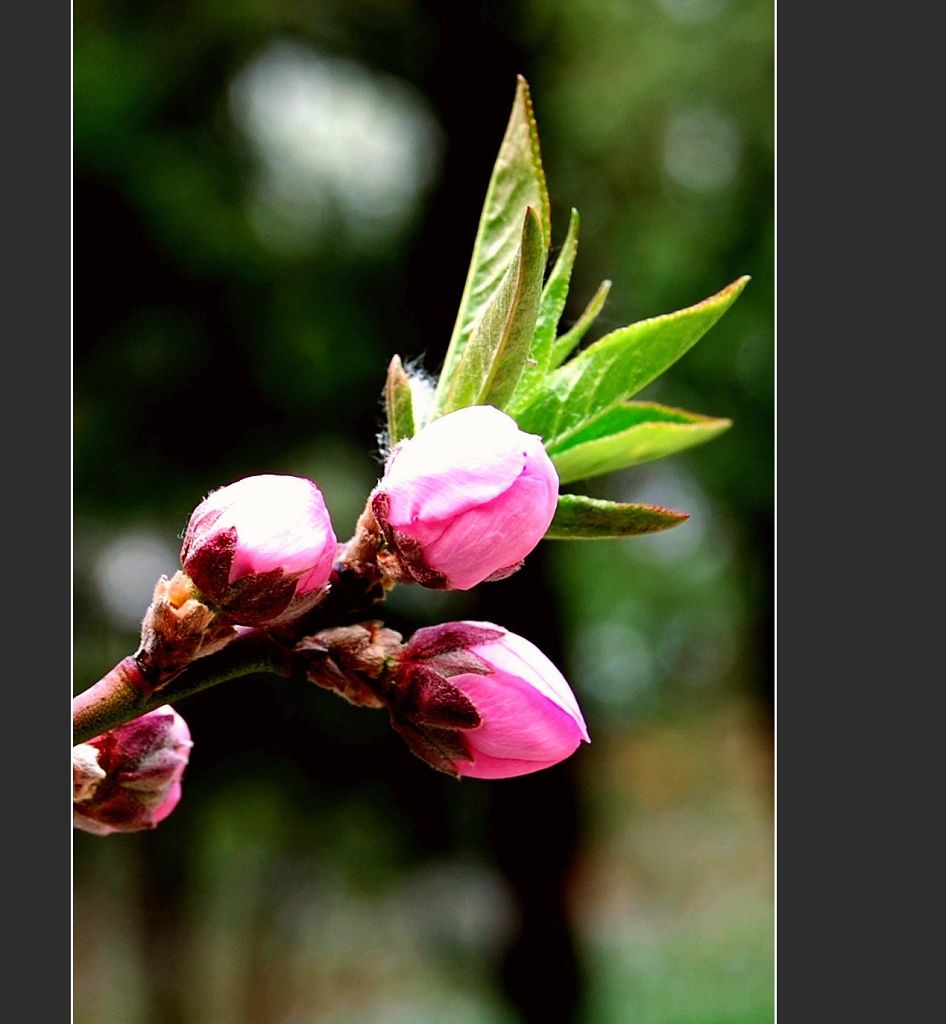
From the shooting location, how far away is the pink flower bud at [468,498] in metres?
0.49

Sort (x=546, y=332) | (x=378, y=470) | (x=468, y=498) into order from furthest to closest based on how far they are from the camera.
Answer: (x=378, y=470)
(x=546, y=332)
(x=468, y=498)

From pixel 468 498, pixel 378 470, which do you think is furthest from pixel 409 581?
pixel 378 470

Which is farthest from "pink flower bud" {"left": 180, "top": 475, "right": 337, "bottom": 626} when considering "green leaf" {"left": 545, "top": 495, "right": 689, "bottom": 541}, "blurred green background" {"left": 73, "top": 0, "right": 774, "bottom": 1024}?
"blurred green background" {"left": 73, "top": 0, "right": 774, "bottom": 1024}

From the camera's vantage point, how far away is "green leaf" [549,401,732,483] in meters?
0.63

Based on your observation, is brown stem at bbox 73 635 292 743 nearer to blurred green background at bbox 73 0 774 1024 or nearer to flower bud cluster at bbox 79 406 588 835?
flower bud cluster at bbox 79 406 588 835

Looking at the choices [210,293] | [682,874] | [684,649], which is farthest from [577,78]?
[682,874]

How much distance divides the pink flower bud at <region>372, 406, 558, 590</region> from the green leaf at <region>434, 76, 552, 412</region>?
10 centimetres

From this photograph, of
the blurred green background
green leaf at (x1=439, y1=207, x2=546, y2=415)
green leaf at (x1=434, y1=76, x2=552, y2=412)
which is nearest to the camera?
green leaf at (x1=439, y1=207, x2=546, y2=415)

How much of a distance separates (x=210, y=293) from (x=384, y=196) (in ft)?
2.20

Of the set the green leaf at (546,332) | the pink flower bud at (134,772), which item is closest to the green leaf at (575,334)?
the green leaf at (546,332)

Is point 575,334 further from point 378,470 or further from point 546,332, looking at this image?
point 378,470

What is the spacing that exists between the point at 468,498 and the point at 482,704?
0.12 meters

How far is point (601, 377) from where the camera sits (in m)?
0.62

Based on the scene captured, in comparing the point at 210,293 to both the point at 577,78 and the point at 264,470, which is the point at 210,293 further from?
the point at 577,78
